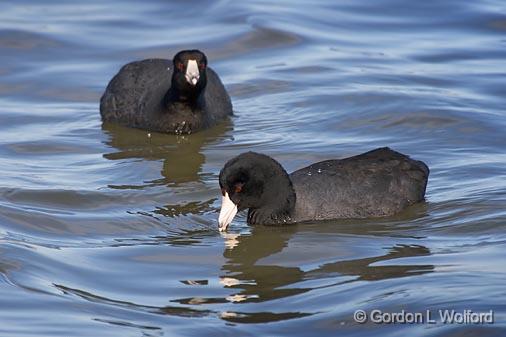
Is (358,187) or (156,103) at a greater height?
(156,103)

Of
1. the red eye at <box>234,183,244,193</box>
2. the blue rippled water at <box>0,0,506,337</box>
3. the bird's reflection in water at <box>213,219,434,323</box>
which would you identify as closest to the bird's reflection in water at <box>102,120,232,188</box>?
the blue rippled water at <box>0,0,506,337</box>

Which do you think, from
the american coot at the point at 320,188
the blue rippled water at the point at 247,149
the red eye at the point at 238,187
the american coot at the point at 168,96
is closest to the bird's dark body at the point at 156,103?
the american coot at the point at 168,96

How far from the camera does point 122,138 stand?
13.0 m

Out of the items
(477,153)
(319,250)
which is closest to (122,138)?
(477,153)

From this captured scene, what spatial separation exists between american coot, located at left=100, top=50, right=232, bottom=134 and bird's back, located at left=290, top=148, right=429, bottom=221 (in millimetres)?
3063

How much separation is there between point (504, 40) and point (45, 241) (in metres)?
9.00

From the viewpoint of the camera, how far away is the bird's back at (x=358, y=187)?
9766 mm

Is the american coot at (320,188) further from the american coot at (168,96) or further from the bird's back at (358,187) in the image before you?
the american coot at (168,96)

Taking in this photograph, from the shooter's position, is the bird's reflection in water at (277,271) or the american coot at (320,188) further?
the american coot at (320,188)

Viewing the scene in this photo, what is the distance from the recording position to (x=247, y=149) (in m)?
12.2

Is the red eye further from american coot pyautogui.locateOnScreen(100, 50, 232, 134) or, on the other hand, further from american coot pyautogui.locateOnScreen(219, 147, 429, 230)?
american coot pyautogui.locateOnScreen(100, 50, 232, 134)

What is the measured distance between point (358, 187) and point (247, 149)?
8.26ft

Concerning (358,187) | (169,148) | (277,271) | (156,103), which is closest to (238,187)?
(277,271)

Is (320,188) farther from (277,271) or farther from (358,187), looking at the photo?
(277,271)
